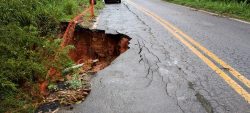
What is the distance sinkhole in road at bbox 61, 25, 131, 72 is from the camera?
8453mm

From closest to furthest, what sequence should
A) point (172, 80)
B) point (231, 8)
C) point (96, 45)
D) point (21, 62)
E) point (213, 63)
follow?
point (21, 62) → point (172, 80) → point (213, 63) → point (96, 45) → point (231, 8)

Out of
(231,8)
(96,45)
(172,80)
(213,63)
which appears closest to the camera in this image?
(172,80)

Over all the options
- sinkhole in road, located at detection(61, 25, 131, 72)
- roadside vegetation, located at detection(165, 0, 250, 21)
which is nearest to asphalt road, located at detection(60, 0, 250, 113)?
sinkhole in road, located at detection(61, 25, 131, 72)

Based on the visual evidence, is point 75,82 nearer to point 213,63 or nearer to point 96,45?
point 213,63

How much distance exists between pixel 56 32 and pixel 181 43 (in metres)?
3.45

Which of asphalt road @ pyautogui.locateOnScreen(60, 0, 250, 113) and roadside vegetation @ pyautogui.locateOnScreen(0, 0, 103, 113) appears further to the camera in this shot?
roadside vegetation @ pyautogui.locateOnScreen(0, 0, 103, 113)

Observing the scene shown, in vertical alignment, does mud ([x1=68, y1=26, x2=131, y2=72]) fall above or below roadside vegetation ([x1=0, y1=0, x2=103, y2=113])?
below

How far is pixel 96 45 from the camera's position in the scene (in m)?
8.85

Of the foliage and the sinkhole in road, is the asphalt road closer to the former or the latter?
the foliage

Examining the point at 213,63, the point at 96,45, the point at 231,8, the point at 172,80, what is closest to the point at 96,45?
the point at 96,45

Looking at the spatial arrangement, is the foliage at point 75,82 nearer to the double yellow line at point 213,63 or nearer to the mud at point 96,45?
the double yellow line at point 213,63

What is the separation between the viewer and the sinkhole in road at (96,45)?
845 cm

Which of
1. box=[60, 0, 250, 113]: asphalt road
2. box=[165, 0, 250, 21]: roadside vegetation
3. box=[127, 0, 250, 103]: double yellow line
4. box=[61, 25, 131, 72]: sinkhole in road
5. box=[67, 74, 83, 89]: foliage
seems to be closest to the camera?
box=[60, 0, 250, 113]: asphalt road

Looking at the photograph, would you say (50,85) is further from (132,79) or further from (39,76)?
(132,79)
